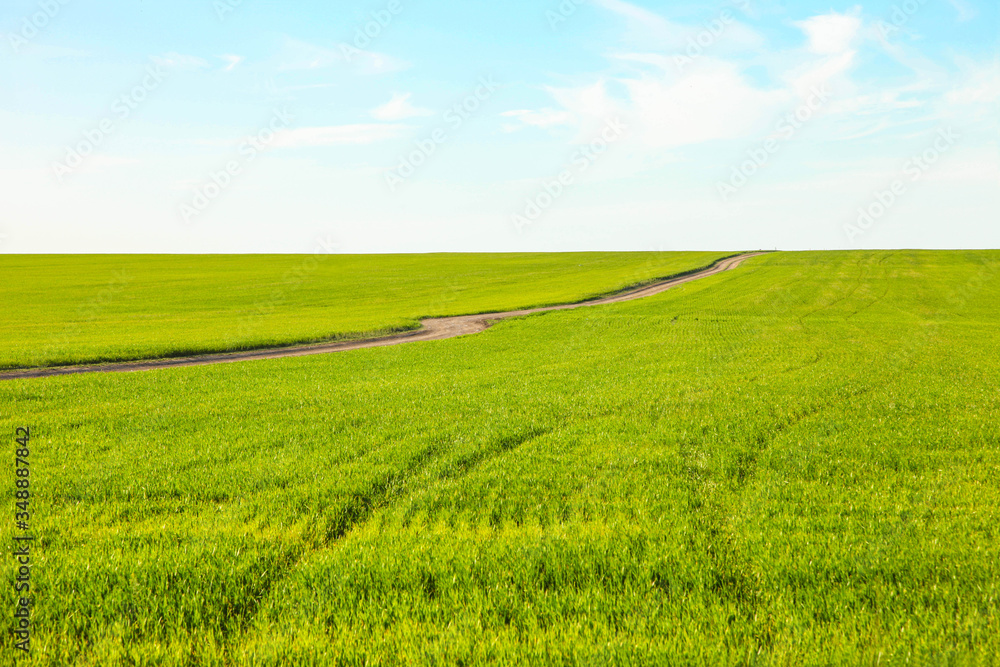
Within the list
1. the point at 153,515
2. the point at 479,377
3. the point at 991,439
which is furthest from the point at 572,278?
the point at 153,515

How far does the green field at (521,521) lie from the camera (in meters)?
5.57

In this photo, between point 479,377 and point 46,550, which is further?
point 479,377

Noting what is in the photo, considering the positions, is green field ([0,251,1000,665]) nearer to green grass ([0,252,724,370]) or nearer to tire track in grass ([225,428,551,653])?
tire track in grass ([225,428,551,653])

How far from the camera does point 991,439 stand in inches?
465

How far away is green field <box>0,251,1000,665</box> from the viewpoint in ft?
18.3

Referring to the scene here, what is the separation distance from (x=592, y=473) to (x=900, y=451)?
21.2ft

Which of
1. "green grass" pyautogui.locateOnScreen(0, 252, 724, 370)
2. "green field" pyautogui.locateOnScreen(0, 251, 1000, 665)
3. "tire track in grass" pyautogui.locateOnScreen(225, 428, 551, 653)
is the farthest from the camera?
"green grass" pyautogui.locateOnScreen(0, 252, 724, 370)

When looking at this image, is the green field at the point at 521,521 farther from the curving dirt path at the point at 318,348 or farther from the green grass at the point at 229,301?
the green grass at the point at 229,301

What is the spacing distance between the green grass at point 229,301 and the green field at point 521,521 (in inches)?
614

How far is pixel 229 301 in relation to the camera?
58531 millimetres

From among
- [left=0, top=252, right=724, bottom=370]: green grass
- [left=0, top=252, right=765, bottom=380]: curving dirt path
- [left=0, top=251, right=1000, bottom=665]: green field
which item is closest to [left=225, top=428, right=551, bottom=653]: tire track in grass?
[left=0, top=251, right=1000, bottom=665]: green field

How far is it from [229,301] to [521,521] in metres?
59.0

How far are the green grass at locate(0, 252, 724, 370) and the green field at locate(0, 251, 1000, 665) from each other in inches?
614

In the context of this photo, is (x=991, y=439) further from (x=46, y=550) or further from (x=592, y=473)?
(x=46, y=550)
